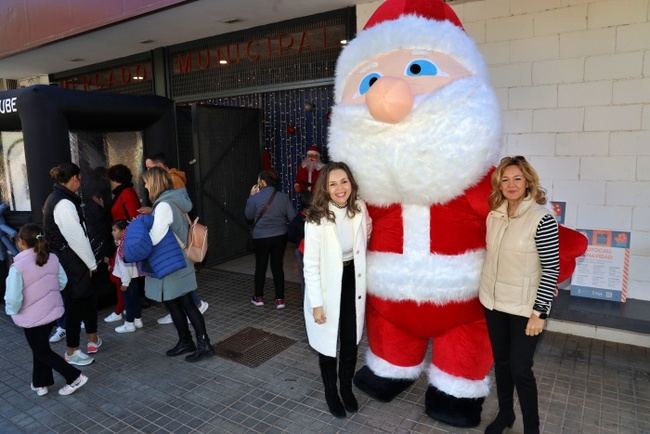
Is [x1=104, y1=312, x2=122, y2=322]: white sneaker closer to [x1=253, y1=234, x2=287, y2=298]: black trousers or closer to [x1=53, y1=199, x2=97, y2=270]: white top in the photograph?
[x1=53, y1=199, x2=97, y2=270]: white top

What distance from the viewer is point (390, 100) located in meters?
2.47

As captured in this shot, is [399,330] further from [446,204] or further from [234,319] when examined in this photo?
[234,319]

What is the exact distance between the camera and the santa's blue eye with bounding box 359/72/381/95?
2.80 meters

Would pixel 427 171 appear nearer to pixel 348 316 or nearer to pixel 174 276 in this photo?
pixel 348 316

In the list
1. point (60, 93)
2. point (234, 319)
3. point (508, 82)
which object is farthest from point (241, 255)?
point (508, 82)

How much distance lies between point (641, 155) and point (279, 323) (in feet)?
12.3

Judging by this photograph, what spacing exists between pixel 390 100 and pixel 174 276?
245 centimetres

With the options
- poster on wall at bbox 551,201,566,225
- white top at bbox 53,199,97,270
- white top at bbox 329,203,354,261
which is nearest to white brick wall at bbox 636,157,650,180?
poster on wall at bbox 551,201,566,225

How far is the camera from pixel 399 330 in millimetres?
3146

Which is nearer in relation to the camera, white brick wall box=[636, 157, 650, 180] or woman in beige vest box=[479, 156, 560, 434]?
woman in beige vest box=[479, 156, 560, 434]

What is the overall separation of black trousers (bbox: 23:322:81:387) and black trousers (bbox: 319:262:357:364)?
2033mm

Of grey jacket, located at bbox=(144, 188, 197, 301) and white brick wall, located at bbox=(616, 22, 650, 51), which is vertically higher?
white brick wall, located at bbox=(616, 22, 650, 51)

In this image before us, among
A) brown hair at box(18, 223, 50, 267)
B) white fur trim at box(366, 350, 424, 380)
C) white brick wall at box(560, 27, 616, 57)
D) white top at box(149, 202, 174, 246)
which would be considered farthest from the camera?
white brick wall at box(560, 27, 616, 57)

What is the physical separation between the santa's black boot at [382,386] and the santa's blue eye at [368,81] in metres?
2.00
